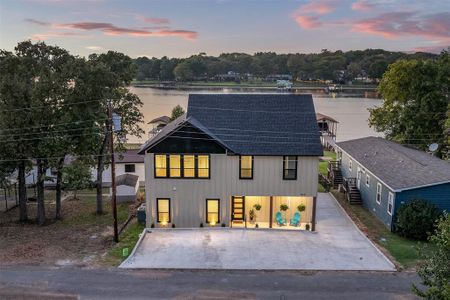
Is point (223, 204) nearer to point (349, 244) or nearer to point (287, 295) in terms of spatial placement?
point (349, 244)

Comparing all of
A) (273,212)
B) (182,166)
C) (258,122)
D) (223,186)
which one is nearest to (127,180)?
(182,166)

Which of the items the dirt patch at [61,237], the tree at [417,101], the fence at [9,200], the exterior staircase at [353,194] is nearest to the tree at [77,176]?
the dirt patch at [61,237]

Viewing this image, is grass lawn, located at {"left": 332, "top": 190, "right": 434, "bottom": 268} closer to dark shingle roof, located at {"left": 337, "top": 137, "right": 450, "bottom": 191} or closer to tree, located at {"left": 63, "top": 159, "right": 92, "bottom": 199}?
dark shingle roof, located at {"left": 337, "top": 137, "right": 450, "bottom": 191}

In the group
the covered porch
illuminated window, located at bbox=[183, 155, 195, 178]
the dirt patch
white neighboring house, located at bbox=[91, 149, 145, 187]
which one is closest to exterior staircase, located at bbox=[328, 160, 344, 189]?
the covered porch

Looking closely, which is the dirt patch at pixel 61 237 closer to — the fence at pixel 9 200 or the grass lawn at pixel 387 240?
the fence at pixel 9 200

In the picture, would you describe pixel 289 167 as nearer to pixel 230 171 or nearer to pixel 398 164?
pixel 230 171
